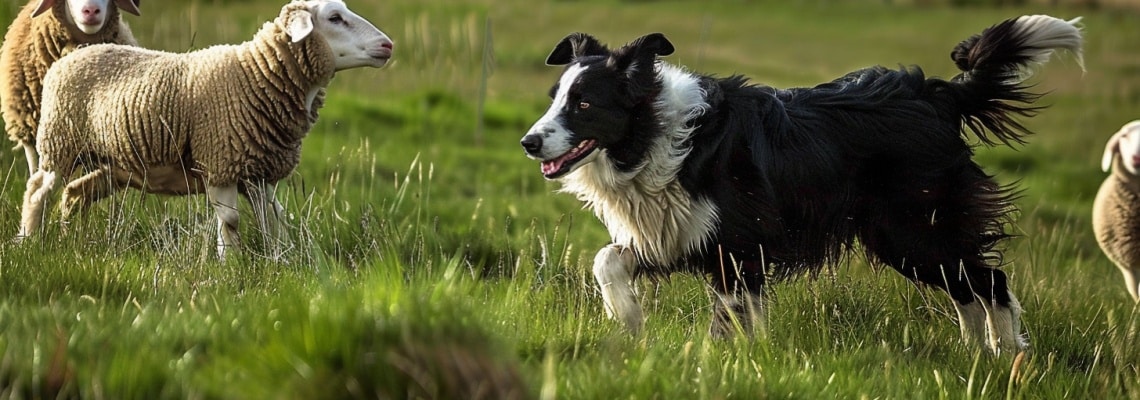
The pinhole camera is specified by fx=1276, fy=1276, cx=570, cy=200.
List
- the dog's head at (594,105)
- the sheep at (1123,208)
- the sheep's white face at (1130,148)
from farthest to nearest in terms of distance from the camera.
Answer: the sheep at (1123,208) → the sheep's white face at (1130,148) → the dog's head at (594,105)

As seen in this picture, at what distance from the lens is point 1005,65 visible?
20.3 ft

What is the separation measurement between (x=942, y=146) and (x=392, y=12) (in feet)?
49.6

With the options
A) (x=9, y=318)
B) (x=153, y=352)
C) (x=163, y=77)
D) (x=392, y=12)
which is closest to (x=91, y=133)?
(x=163, y=77)

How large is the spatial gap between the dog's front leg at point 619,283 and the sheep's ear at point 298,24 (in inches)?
69.7

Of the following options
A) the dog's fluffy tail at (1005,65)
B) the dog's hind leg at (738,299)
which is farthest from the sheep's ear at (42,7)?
the dog's fluffy tail at (1005,65)

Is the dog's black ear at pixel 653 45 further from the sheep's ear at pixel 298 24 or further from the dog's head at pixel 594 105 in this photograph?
the sheep's ear at pixel 298 24

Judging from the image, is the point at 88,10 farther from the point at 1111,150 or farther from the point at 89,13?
the point at 1111,150

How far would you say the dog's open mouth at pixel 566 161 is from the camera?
209 inches

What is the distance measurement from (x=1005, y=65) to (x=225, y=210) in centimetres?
382

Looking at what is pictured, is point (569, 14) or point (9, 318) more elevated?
point (9, 318)

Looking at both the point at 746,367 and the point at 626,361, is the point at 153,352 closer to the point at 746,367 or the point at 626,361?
the point at 626,361

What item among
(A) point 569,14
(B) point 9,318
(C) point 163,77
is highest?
(C) point 163,77

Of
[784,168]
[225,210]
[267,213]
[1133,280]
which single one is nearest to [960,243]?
[784,168]

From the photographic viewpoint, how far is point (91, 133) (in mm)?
6141
